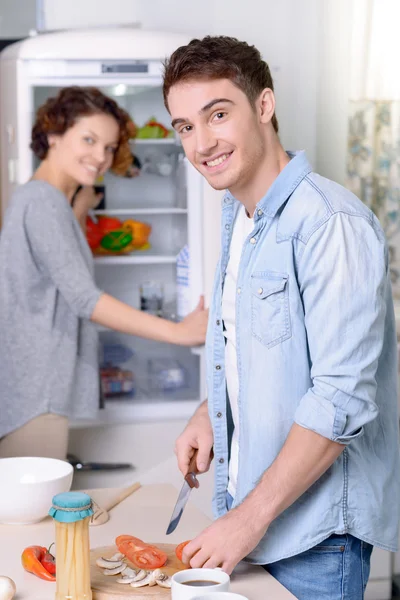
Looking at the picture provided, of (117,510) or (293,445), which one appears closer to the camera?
(293,445)

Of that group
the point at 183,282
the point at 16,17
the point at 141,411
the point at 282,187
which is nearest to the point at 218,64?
the point at 282,187

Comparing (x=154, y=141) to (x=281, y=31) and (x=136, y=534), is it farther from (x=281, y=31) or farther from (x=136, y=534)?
(x=136, y=534)

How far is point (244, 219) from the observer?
1.56 metres

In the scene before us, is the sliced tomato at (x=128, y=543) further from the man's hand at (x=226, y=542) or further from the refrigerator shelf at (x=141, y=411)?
the refrigerator shelf at (x=141, y=411)

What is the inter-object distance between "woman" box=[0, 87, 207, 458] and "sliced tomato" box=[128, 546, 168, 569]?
1.36 meters

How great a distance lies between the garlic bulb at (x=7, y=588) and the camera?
1.16m

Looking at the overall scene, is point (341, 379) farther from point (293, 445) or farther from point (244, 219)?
point (244, 219)

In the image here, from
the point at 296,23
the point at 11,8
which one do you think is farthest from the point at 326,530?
the point at 11,8

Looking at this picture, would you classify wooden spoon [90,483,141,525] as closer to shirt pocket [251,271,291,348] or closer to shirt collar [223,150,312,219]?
shirt pocket [251,271,291,348]

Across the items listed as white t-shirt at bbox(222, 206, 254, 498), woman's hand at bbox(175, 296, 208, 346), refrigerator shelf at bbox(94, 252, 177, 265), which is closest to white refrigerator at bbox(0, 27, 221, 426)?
refrigerator shelf at bbox(94, 252, 177, 265)

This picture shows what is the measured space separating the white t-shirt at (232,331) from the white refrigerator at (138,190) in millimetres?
1355

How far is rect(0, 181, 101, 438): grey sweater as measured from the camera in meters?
2.64

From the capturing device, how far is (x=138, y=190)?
3.29 metres

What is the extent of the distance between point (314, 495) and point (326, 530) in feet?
0.17
